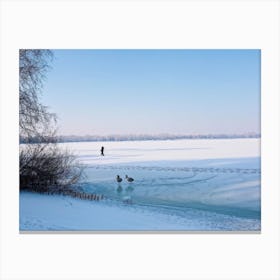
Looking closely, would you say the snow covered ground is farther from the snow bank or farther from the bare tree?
the bare tree

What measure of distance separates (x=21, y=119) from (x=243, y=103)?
2.04 metres

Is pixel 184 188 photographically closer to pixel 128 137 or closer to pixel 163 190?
pixel 163 190

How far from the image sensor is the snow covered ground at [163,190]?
435 cm

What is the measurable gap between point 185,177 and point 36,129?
145cm

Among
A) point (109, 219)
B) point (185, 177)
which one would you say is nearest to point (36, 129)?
point (109, 219)

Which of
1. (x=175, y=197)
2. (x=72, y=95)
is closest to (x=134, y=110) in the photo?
(x=72, y=95)
